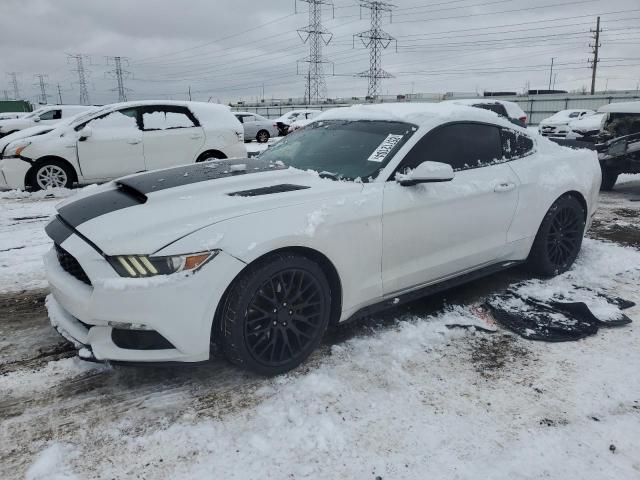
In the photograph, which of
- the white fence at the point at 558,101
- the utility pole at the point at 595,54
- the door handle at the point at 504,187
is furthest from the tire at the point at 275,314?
the utility pole at the point at 595,54

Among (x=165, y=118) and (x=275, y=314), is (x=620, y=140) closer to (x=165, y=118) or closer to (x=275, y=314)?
(x=165, y=118)

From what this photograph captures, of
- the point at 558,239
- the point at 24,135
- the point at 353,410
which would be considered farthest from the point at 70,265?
the point at 24,135

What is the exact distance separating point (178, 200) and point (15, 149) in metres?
6.98

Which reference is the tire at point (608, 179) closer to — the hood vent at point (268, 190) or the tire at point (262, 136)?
the hood vent at point (268, 190)

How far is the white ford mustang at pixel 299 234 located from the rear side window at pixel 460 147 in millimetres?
12

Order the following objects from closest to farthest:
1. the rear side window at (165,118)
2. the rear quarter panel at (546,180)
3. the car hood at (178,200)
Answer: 1. the car hood at (178,200)
2. the rear quarter panel at (546,180)
3. the rear side window at (165,118)

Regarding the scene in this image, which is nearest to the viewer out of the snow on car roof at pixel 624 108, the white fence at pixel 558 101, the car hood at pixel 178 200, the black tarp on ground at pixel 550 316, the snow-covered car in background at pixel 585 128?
the car hood at pixel 178 200

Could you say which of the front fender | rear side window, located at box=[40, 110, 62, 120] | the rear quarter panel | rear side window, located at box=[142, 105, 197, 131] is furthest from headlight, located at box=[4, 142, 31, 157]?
rear side window, located at box=[40, 110, 62, 120]

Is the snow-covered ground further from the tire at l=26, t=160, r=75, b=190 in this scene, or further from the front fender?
the tire at l=26, t=160, r=75, b=190

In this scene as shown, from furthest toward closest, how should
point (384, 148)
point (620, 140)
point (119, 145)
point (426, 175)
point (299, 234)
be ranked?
point (620, 140) → point (119, 145) → point (384, 148) → point (426, 175) → point (299, 234)

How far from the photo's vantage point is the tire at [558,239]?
14.0 ft

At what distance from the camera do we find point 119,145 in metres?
8.51

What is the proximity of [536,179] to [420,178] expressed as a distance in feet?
5.04

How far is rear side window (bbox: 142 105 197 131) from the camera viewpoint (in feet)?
28.7
